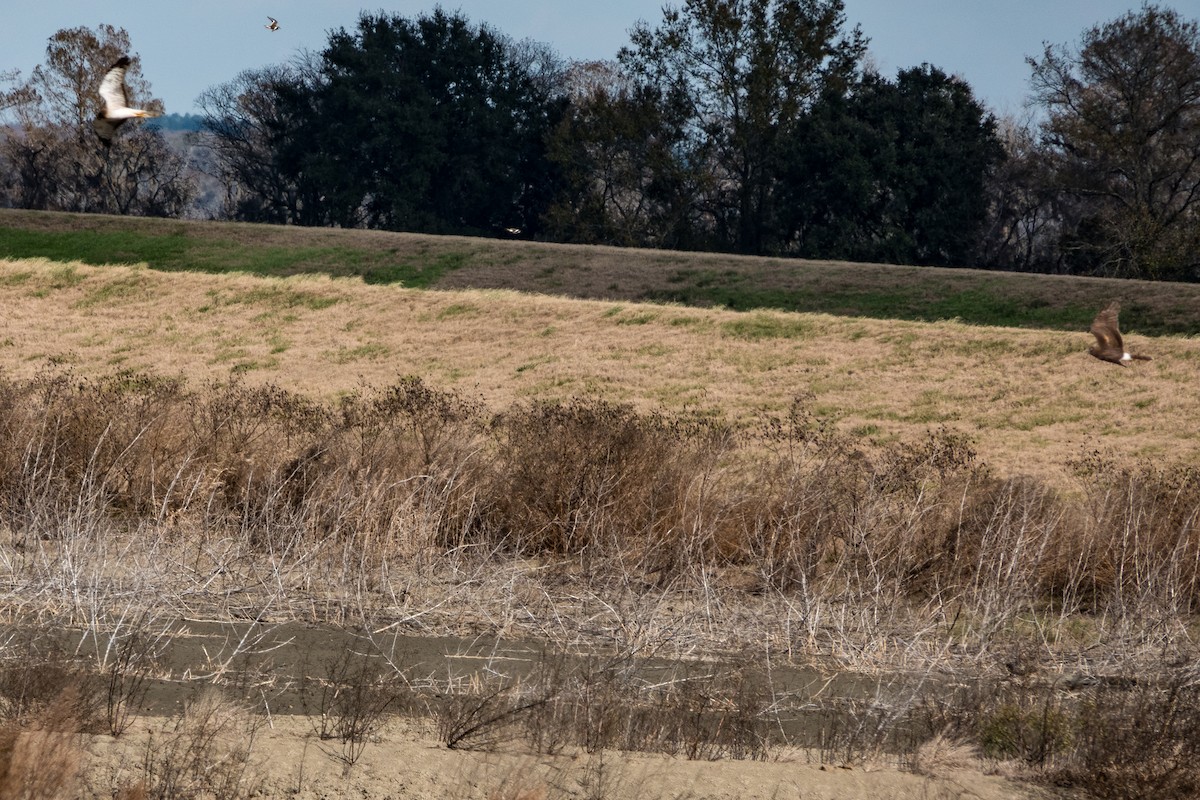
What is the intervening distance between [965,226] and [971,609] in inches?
1206

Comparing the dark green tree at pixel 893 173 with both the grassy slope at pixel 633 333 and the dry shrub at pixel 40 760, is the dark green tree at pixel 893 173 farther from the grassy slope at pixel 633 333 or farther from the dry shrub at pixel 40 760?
the dry shrub at pixel 40 760

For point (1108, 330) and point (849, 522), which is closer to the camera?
point (1108, 330)

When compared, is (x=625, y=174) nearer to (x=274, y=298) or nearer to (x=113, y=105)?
(x=274, y=298)

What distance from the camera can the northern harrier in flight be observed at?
854 cm

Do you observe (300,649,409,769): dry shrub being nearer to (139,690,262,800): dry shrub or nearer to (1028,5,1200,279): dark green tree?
(139,690,262,800): dry shrub

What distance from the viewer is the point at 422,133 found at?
43.5 metres

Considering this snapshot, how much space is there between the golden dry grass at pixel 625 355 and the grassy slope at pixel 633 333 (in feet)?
0.19

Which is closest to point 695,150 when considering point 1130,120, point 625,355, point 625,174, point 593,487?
point 625,174

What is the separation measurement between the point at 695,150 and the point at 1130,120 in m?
13.1

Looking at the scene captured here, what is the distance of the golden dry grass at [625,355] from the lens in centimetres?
1822

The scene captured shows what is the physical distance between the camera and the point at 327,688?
8.59 meters

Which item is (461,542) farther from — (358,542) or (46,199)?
(46,199)

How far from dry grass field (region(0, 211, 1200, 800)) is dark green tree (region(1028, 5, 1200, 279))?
17015mm

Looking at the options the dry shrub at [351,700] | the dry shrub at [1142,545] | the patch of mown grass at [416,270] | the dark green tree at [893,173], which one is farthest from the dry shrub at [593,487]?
the dark green tree at [893,173]
